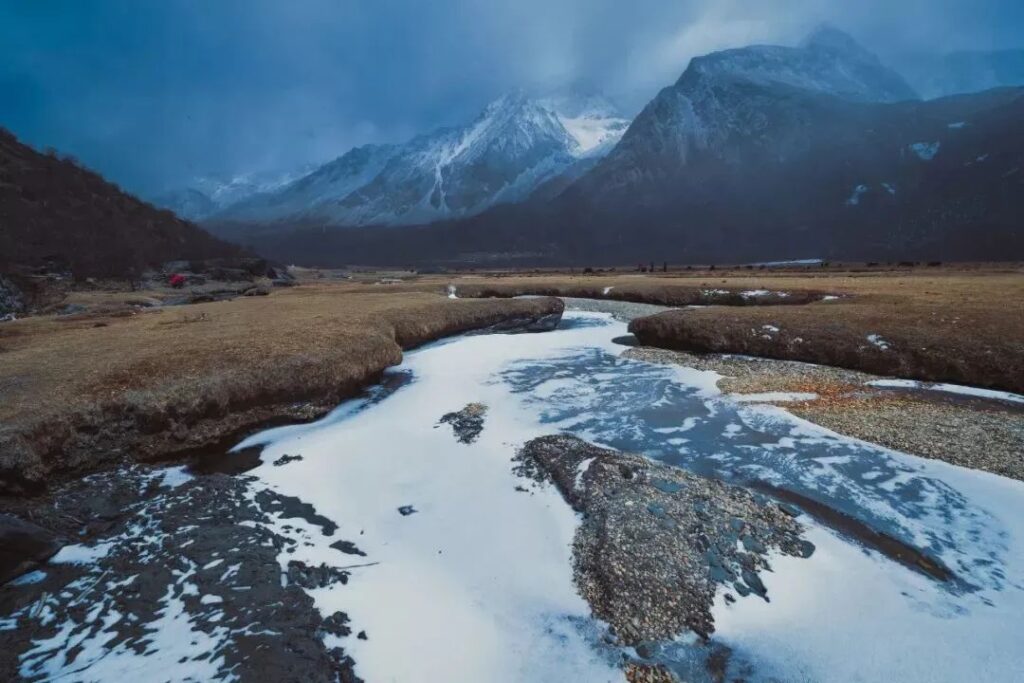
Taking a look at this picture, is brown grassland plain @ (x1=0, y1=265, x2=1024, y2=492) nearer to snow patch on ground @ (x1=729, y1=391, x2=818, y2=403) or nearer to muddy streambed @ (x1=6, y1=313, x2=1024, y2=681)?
snow patch on ground @ (x1=729, y1=391, x2=818, y2=403)

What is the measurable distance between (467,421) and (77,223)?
11914cm

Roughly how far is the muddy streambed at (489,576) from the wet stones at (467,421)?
1.27 ft

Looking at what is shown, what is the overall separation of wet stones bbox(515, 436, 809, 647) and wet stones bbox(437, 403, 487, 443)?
183 inches

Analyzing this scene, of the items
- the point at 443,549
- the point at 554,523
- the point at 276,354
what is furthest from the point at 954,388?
the point at 276,354

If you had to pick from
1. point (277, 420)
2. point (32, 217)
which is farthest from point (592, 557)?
point (32, 217)

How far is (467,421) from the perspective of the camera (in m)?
21.6

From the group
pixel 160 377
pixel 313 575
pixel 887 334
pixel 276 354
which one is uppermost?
pixel 276 354

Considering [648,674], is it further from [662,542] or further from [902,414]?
[902,414]

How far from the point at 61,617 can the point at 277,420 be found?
1090 centimetres

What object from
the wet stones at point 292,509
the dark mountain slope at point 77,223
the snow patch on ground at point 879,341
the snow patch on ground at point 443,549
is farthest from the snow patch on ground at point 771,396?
the dark mountain slope at point 77,223

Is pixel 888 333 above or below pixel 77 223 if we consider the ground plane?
below

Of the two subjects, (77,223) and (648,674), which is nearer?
(648,674)

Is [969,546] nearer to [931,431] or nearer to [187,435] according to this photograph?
[931,431]

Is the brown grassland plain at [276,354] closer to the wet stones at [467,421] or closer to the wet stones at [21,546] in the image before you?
the wet stones at [21,546]
